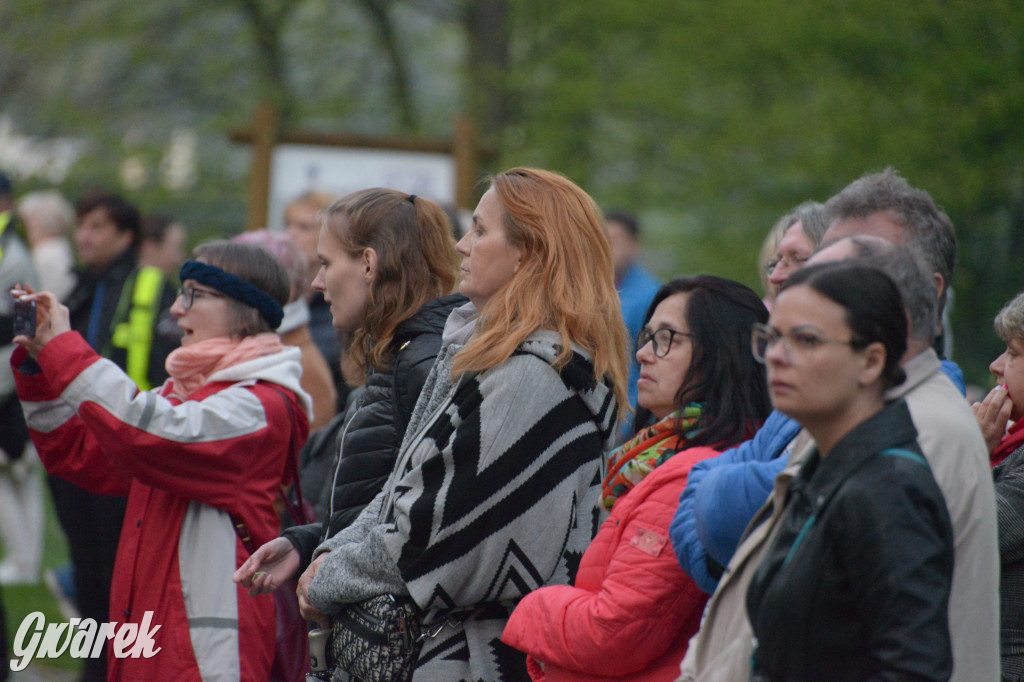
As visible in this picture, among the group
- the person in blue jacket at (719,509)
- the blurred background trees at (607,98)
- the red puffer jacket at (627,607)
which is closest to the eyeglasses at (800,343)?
the person in blue jacket at (719,509)

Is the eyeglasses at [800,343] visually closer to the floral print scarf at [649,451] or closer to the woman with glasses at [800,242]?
the floral print scarf at [649,451]

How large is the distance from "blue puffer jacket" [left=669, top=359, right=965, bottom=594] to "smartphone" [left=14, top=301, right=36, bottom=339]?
76.6 inches

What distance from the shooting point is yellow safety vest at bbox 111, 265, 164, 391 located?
19.3 ft

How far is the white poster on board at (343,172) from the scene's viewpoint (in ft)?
26.7

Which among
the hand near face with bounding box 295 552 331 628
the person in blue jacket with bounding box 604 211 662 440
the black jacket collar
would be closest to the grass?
the hand near face with bounding box 295 552 331 628

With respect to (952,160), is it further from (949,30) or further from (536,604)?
(536,604)

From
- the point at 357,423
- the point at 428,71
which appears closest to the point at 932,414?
the point at 357,423

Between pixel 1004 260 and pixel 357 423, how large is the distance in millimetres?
7038

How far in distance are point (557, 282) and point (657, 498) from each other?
64cm

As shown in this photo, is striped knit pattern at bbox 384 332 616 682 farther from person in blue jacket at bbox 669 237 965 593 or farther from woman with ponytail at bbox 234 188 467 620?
person in blue jacket at bbox 669 237 965 593

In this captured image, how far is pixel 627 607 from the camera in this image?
2.62 metres

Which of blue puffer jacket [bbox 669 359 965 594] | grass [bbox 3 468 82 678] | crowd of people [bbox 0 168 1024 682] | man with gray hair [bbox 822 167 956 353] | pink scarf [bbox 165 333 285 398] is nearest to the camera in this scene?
crowd of people [bbox 0 168 1024 682]

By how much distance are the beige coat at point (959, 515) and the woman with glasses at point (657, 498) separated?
41 centimetres

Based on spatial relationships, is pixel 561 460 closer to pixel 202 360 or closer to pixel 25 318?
pixel 202 360
